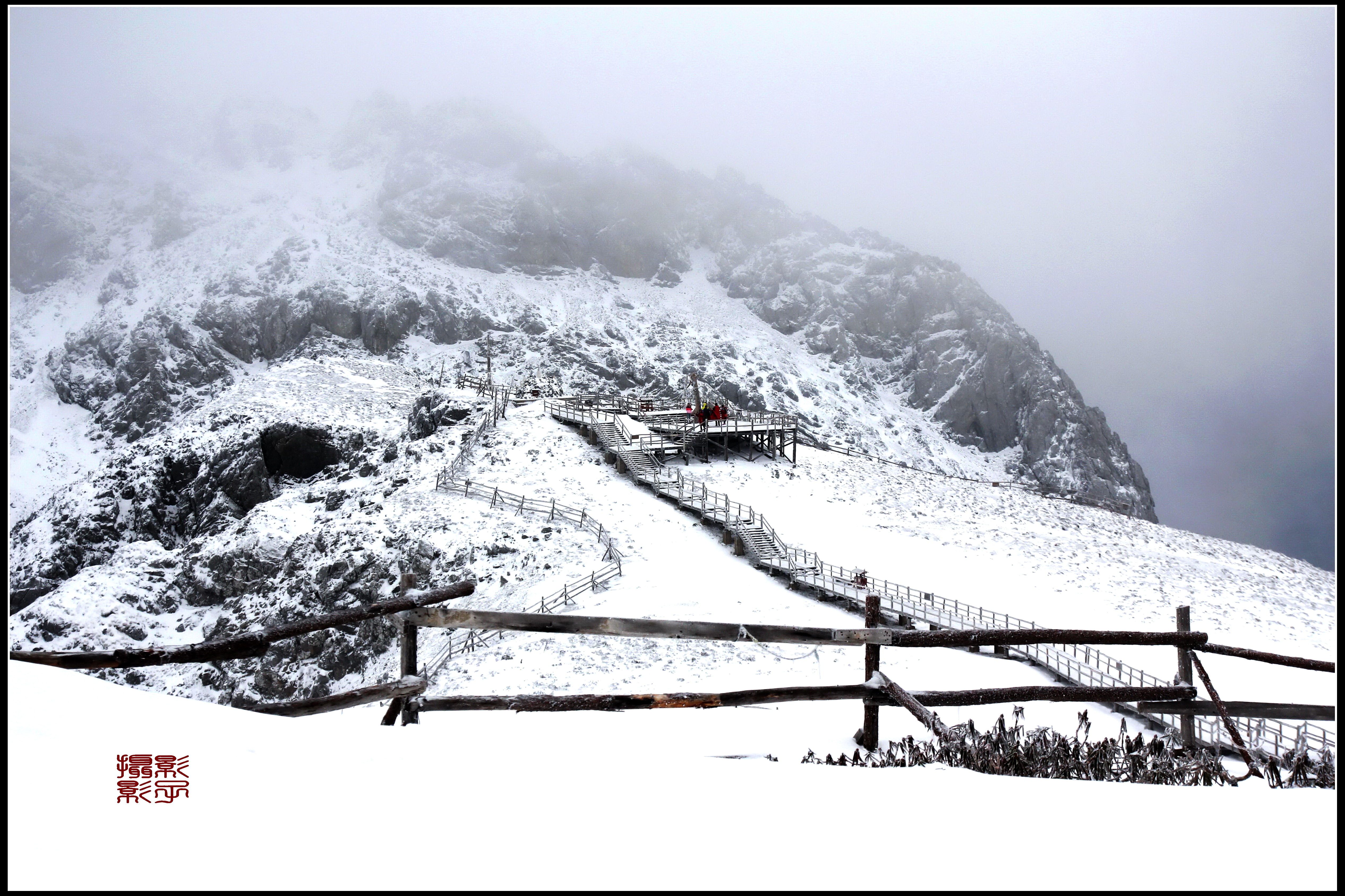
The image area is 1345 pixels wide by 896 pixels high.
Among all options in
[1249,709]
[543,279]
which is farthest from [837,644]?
[543,279]

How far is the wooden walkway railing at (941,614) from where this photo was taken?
10305mm

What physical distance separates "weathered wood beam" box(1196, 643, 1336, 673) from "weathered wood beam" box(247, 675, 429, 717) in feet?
21.4

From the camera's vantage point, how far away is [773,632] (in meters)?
5.46

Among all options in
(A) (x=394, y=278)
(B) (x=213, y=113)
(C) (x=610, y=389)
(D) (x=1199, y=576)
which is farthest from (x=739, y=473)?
(B) (x=213, y=113)

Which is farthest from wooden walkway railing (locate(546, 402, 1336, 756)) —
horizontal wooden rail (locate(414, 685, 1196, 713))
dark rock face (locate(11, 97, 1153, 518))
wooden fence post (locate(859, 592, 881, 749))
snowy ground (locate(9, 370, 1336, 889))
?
dark rock face (locate(11, 97, 1153, 518))

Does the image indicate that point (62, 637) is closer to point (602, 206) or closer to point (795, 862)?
point (795, 862)

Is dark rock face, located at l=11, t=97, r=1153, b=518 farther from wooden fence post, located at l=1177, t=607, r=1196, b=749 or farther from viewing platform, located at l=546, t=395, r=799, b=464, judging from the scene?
wooden fence post, located at l=1177, t=607, r=1196, b=749

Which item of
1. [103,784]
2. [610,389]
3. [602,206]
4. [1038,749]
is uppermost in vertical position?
[602,206]

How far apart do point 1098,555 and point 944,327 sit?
232 feet

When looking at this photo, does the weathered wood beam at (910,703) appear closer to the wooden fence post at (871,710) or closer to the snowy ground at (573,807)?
the wooden fence post at (871,710)

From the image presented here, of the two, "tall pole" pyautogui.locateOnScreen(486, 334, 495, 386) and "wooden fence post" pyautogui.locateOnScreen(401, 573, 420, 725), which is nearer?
"wooden fence post" pyautogui.locateOnScreen(401, 573, 420, 725)

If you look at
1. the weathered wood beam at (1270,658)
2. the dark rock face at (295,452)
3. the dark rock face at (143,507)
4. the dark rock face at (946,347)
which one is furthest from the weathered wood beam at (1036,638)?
the dark rock face at (946,347)

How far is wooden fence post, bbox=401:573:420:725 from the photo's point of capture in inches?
211

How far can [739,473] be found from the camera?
31.9m
